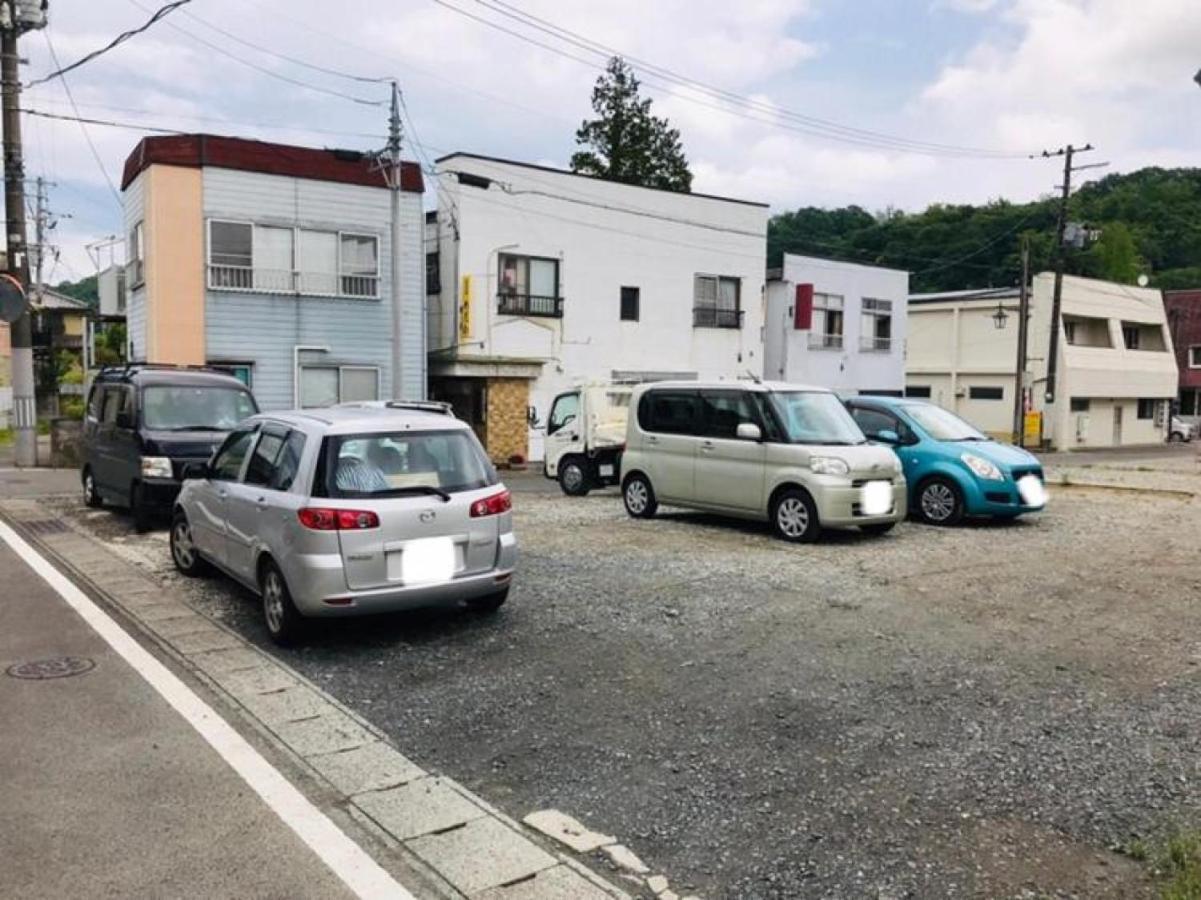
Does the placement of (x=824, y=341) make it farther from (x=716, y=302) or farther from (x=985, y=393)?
(x=985, y=393)

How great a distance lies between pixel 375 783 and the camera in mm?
4102

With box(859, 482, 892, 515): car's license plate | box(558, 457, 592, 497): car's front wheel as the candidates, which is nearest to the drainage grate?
box(558, 457, 592, 497): car's front wheel

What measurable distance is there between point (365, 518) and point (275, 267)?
15914 millimetres

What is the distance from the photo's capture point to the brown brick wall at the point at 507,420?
22875 millimetres

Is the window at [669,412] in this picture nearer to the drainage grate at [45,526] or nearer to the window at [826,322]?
the drainage grate at [45,526]

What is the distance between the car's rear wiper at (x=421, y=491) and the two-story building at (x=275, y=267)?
13503 mm

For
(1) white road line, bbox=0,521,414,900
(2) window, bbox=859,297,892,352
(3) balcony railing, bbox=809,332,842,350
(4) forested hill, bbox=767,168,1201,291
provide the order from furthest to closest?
(4) forested hill, bbox=767,168,1201,291
(2) window, bbox=859,297,892,352
(3) balcony railing, bbox=809,332,842,350
(1) white road line, bbox=0,521,414,900

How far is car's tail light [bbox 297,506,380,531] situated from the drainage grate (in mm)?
6547

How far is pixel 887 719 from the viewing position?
4832 millimetres

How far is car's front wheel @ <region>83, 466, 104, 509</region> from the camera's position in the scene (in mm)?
12539

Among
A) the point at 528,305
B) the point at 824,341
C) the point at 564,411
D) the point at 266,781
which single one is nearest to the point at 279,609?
the point at 266,781

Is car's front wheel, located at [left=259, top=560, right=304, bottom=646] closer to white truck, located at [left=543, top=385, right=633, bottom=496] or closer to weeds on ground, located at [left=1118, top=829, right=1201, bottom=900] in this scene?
weeds on ground, located at [left=1118, top=829, right=1201, bottom=900]

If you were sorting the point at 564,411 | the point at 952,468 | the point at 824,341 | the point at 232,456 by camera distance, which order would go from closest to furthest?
the point at 232,456, the point at 952,468, the point at 564,411, the point at 824,341

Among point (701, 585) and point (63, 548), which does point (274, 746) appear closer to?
point (701, 585)
